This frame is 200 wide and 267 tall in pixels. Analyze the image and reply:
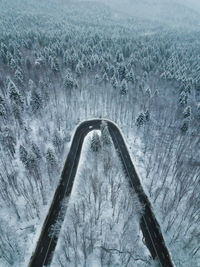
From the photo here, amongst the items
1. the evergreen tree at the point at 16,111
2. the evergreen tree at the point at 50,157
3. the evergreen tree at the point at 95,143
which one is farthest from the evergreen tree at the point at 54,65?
the evergreen tree at the point at 50,157

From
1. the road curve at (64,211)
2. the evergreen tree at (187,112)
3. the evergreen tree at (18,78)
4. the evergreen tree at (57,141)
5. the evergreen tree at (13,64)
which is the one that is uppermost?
the evergreen tree at (13,64)

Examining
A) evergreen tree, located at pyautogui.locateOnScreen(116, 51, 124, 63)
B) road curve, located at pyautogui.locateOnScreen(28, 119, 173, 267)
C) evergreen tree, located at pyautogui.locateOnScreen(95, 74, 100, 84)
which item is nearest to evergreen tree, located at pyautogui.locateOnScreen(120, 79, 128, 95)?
evergreen tree, located at pyautogui.locateOnScreen(95, 74, 100, 84)

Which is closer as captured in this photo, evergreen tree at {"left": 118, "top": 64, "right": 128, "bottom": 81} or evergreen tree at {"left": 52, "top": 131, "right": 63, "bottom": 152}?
evergreen tree at {"left": 52, "top": 131, "right": 63, "bottom": 152}

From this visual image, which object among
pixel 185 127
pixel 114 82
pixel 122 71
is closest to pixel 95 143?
pixel 185 127

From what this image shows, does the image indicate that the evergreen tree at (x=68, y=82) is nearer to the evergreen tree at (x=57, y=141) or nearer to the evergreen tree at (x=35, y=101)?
the evergreen tree at (x=35, y=101)

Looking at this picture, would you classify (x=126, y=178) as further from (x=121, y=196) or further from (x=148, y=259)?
(x=148, y=259)

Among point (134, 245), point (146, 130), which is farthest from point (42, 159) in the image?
point (146, 130)

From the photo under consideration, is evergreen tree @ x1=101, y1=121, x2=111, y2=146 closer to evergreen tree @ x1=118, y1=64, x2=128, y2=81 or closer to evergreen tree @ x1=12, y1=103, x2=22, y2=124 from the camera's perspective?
evergreen tree @ x1=12, y1=103, x2=22, y2=124

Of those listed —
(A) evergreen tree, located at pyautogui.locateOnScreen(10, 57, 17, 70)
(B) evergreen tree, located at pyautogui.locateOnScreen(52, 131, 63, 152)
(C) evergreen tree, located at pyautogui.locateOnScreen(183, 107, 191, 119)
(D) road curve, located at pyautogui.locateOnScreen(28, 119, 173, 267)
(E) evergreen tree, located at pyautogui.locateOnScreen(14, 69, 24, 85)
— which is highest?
(A) evergreen tree, located at pyautogui.locateOnScreen(10, 57, 17, 70)
